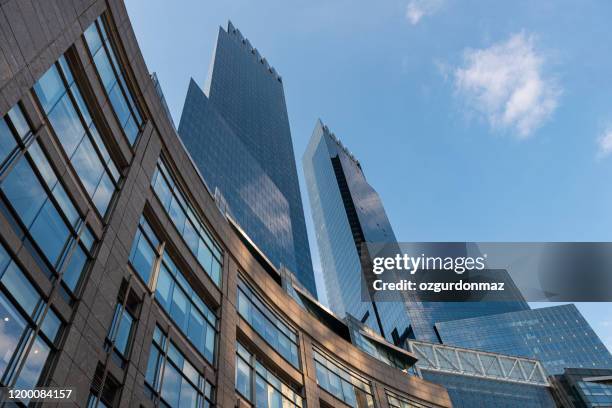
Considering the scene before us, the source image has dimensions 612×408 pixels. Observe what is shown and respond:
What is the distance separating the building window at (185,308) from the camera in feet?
79.9

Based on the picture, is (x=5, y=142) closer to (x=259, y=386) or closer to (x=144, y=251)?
(x=144, y=251)

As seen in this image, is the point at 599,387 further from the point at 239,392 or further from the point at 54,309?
the point at 54,309

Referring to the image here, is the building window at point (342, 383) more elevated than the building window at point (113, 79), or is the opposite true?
the building window at point (113, 79)

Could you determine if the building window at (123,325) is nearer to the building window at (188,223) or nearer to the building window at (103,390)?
the building window at (103,390)

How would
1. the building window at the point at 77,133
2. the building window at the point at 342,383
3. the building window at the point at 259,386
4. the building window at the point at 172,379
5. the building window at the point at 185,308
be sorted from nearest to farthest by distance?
the building window at the point at 77,133 < the building window at the point at 172,379 < the building window at the point at 185,308 < the building window at the point at 259,386 < the building window at the point at 342,383

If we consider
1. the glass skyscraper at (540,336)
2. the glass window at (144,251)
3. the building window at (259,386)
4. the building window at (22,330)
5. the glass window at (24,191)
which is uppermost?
the glass skyscraper at (540,336)

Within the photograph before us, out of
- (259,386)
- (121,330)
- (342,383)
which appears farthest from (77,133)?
(342,383)

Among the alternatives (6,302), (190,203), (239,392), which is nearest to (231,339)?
(239,392)

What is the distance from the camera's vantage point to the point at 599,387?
75.2 m

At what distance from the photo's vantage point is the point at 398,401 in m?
41.5

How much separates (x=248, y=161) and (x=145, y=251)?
104358 millimetres

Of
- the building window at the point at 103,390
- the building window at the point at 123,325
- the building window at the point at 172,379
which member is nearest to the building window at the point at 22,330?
the building window at the point at 103,390

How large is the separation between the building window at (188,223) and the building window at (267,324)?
2.83 m

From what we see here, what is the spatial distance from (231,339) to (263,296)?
6.79 m
